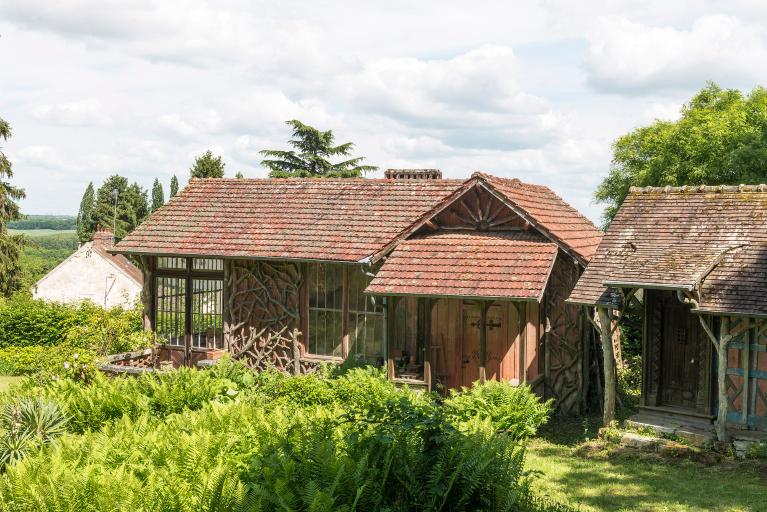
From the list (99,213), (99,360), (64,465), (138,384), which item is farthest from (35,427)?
(99,213)

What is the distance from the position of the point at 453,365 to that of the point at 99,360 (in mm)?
8848

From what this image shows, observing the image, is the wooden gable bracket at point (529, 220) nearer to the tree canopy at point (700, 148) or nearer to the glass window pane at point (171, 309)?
the glass window pane at point (171, 309)

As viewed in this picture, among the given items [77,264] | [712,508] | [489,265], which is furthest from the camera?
[77,264]

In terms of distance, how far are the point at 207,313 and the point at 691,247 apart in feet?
39.5

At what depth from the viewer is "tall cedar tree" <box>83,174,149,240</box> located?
6038cm

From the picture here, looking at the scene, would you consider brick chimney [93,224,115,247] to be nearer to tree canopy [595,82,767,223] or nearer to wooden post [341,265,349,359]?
wooden post [341,265,349,359]

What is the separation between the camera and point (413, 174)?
2138cm

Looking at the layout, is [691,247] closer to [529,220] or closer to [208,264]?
[529,220]

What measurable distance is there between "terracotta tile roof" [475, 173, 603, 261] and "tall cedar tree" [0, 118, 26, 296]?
2284 centimetres

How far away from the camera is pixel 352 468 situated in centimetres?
795

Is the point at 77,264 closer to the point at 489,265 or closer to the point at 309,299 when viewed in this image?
the point at 309,299

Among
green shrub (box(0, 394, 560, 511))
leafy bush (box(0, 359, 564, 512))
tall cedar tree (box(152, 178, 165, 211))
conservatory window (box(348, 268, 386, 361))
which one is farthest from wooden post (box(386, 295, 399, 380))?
tall cedar tree (box(152, 178, 165, 211))

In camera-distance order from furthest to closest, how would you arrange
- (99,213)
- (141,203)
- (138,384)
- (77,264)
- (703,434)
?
(141,203) < (99,213) < (77,264) < (138,384) < (703,434)

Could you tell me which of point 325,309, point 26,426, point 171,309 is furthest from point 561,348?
point 26,426
